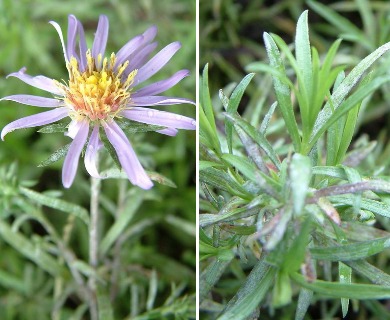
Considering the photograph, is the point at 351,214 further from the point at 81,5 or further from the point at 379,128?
the point at 81,5

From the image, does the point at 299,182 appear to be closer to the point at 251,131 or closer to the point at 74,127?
the point at 251,131

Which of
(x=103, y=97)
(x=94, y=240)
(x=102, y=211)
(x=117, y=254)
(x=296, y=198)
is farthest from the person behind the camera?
(x=102, y=211)

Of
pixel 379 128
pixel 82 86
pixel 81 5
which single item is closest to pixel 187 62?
pixel 81 5

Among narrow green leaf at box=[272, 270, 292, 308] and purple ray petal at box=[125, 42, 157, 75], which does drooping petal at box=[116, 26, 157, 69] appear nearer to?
purple ray petal at box=[125, 42, 157, 75]

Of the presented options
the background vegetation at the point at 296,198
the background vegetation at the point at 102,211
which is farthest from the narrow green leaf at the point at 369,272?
the background vegetation at the point at 102,211

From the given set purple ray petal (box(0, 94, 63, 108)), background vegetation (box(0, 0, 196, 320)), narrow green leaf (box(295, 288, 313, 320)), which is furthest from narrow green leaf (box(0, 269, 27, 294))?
narrow green leaf (box(295, 288, 313, 320))

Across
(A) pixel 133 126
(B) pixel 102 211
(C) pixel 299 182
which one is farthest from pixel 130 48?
(B) pixel 102 211

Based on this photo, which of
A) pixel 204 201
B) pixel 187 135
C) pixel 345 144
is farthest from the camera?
pixel 187 135
